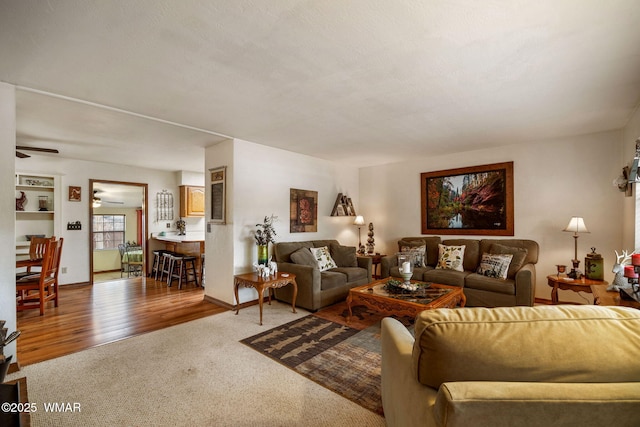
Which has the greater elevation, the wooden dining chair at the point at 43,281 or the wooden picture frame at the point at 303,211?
the wooden picture frame at the point at 303,211

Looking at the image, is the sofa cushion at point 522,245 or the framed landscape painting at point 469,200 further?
the framed landscape painting at point 469,200

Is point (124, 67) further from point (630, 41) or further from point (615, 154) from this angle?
point (615, 154)

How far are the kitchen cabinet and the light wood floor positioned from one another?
1967 mm

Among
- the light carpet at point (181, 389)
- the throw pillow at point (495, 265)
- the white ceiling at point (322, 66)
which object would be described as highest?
the white ceiling at point (322, 66)

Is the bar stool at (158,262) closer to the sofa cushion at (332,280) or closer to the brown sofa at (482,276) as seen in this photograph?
the sofa cushion at (332,280)

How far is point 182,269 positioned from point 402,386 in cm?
505

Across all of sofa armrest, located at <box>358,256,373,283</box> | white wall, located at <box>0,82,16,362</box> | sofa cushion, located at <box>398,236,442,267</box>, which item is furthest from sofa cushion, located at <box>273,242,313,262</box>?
white wall, located at <box>0,82,16,362</box>

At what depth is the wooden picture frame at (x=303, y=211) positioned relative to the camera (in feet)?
16.4

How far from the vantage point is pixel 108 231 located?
8.30 meters

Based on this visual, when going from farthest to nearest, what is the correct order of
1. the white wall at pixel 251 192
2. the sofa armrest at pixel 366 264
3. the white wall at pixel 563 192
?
the sofa armrest at pixel 366 264 → the white wall at pixel 251 192 → the white wall at pixel 563 192

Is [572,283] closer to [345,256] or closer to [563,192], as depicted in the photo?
[563,192]

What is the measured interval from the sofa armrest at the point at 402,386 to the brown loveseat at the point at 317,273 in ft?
7.21

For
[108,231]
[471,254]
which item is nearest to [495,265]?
[471,254]

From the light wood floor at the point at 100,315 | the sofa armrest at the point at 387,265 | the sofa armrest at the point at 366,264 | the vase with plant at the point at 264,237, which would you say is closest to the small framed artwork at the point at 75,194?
the light wood floor at the point at 100,315
